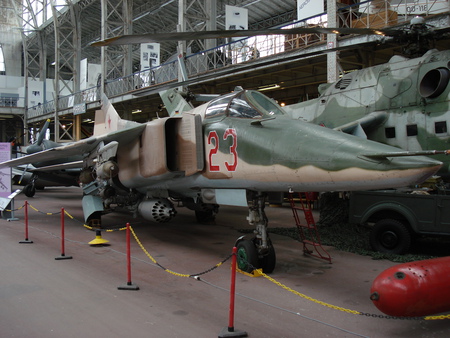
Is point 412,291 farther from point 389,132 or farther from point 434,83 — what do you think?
point 434,83

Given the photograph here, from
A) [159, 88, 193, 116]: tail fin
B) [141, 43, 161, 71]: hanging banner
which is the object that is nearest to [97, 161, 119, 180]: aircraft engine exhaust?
[159, 88, 193, 116]: tail fin


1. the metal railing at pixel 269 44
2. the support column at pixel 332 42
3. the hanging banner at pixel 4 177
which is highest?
the metal railing at pixel 269 44

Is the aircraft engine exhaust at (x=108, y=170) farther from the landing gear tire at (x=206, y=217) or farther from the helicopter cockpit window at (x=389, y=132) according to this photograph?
the helicopter cockpit window at (x=389, y=132)

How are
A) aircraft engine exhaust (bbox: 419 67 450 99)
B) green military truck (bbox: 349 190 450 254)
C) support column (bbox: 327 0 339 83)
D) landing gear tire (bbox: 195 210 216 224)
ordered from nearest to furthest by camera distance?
green military truck (bbox: 349 190 450 254), aircraft engine exhaust (bbox: 419 67 450 99), landing gear tire (bbox: 195 210 216 224), support column (bbox: 327 0 339 83)

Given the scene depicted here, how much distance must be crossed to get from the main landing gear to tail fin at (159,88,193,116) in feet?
16.3

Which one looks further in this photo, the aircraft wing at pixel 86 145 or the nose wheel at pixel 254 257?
the aircraft wing at pixel 86 145

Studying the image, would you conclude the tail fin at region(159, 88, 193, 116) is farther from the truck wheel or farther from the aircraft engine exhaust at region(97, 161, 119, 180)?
the truck wheel

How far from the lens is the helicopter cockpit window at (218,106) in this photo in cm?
639

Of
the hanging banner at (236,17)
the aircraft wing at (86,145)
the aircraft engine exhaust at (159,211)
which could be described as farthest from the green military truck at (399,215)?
the hanging banner at (236,17)

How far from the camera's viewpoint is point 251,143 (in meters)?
5.70

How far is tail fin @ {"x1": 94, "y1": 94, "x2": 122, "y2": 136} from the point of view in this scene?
35.4ft

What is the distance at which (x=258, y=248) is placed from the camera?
5.85 metres

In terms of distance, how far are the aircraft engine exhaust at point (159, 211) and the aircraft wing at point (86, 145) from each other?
1515 millimetres

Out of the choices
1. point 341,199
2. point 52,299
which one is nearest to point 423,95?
point 341,199
